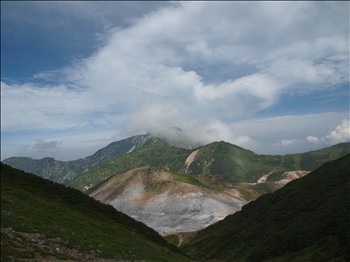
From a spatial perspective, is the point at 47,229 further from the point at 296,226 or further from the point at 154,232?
the point at 296,226

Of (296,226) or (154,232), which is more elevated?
(296,226)

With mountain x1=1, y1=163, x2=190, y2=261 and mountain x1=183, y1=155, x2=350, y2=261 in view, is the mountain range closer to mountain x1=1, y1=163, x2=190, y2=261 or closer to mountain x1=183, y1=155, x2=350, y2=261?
mountain x1=1, y1=163, x2=190, y2=261

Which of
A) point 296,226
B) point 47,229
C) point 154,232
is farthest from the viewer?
point 296,226

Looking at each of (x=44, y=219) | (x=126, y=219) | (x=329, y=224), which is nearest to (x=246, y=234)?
(x=329, y=224)

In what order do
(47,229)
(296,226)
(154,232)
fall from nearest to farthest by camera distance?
(47,229) < (154,232) < (296,226)

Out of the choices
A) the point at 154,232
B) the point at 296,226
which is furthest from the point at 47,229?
the point at 296,226

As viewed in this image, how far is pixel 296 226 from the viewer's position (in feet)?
320

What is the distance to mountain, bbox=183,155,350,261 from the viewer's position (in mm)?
79688

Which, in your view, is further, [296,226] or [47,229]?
[296,226]

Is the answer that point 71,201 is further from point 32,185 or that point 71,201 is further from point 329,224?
point 329,224

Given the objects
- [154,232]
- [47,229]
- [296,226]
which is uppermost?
[296,226]

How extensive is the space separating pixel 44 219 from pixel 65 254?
35.4ft

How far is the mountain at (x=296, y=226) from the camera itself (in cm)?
7969

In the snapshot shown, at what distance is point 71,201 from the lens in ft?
230
